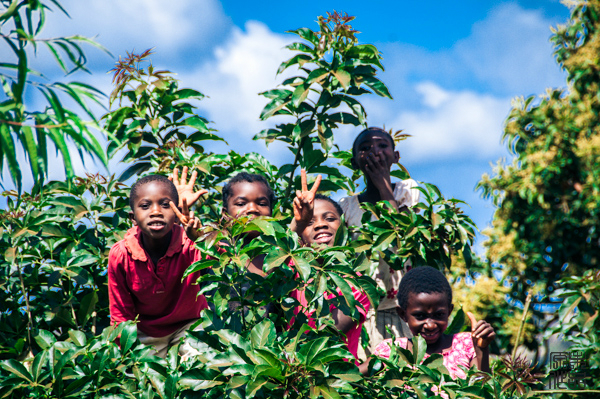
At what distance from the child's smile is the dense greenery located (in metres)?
0.08

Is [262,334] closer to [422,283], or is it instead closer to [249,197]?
[422,283]

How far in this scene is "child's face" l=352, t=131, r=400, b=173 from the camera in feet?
11.4

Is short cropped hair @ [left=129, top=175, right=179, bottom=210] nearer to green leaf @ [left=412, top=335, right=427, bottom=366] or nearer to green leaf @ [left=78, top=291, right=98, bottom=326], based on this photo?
green leaf @ [left=78, top=291, right=98, bottom=326]

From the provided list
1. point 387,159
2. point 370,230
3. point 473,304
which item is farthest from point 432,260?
point 473,304

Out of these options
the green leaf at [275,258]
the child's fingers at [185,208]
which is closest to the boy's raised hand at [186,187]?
the child's fingers at [185,208]

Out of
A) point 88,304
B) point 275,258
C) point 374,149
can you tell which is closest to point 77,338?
point 88,304

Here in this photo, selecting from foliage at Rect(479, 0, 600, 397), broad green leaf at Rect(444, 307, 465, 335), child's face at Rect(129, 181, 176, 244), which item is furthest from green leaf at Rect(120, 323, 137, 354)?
foliage at Rect(479, 0, 600, 397)

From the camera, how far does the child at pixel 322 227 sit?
2.56 m

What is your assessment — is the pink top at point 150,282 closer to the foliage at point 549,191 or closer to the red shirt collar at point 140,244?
the red shirt collar at point 140,244

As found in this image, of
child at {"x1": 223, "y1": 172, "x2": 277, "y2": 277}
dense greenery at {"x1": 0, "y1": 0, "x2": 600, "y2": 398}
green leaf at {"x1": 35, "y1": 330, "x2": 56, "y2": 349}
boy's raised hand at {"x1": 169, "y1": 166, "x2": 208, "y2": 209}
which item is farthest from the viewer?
child at {"x1": 223, "y1": 172, "x2": 277, "y2": 277}

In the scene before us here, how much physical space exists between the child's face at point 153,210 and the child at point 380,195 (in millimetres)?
1057

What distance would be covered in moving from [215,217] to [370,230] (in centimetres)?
83

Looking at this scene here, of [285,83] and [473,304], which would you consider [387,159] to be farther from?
[473,304]

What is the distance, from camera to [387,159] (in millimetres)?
3486
